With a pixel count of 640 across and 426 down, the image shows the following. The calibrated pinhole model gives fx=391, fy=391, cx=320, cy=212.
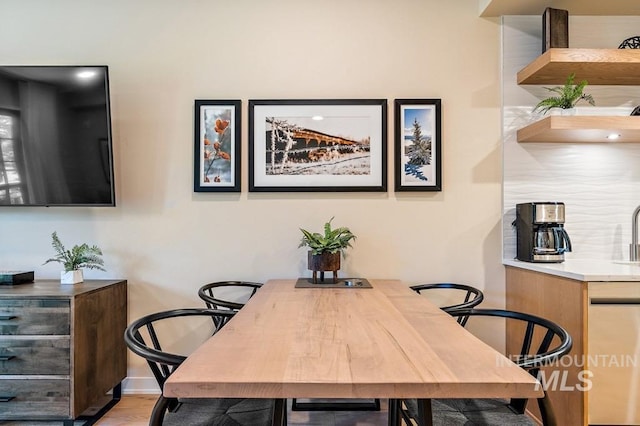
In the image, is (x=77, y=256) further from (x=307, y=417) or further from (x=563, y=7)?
(x=563, y=7)

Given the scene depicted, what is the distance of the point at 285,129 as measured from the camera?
258 centimetres

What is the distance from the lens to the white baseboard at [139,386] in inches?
101

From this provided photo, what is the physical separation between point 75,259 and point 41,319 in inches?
17.0

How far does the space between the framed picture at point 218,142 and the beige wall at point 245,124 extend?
0.07 meters

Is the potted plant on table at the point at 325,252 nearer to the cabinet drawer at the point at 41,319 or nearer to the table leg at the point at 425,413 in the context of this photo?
the table leg at the point at 425,413

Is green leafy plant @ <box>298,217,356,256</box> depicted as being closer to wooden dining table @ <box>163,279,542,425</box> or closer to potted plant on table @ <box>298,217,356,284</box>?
potted plant on table @ <box>298,217,356,284</box>

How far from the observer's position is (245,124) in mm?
2596

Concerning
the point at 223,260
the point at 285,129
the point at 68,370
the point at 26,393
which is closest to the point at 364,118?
the point at 285,129

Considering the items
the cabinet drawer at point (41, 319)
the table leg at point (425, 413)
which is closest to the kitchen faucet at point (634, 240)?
the table leg at point (425, 413)

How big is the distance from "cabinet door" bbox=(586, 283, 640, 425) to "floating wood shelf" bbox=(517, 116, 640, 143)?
35.5 inches

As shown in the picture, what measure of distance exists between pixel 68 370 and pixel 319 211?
1.65 meters

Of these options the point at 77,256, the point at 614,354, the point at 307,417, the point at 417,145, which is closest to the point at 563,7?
the point at 417,145

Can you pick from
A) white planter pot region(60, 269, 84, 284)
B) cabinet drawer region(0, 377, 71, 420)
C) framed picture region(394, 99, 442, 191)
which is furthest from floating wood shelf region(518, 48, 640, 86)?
cabinet drawer region(0, 377, 71, 420)

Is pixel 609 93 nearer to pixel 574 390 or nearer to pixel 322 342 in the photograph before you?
pixel 574 390
